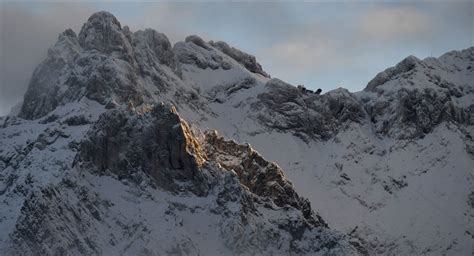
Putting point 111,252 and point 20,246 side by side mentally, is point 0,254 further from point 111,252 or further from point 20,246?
point 111,252

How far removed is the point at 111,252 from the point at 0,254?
16.2 m

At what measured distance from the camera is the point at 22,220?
196 meters

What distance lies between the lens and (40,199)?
19850cm

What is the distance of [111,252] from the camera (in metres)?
200

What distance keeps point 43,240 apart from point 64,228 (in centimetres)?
458

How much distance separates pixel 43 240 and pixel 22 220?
407 centimetres

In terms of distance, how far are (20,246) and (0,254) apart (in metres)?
2.92

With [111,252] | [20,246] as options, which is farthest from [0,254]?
[111,252]

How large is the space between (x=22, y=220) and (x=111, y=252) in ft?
43.7

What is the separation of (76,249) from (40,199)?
8673 mm

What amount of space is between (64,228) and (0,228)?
9108mm

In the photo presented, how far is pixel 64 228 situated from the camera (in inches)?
7825

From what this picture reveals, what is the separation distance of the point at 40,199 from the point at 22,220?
171 inches

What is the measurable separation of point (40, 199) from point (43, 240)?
645 cm
